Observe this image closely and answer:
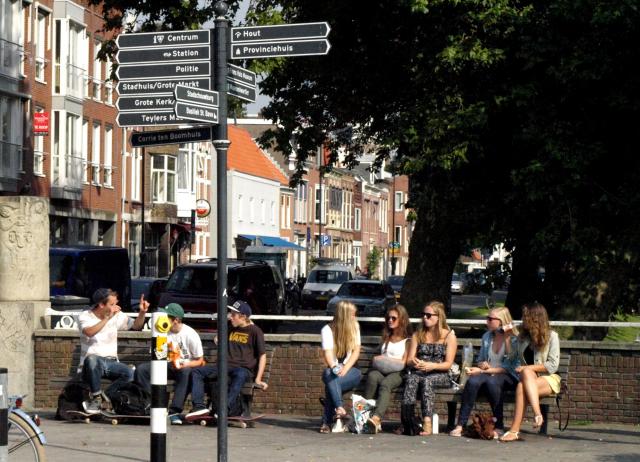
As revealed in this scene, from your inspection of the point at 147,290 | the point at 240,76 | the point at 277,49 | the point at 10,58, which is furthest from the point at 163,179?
the point at 277,49

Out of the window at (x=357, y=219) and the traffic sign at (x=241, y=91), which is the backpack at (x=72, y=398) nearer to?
the traffic sign at (x=241, y=91)

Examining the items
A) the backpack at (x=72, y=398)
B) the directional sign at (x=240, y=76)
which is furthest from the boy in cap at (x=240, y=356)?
the directional sign at (x=240, y=76)

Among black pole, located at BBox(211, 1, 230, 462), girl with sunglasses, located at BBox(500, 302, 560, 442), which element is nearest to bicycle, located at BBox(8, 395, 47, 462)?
black pole, located at BBox(211, 1, 230, 462)

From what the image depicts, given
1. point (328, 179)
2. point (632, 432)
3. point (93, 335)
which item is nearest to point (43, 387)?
point (93, 335)

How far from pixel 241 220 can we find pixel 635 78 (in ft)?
225

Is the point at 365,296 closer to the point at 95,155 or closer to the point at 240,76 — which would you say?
the point at 95,155

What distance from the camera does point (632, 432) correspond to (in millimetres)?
15312

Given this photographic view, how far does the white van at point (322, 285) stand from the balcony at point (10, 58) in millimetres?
15712

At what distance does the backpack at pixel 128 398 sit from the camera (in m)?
15.3

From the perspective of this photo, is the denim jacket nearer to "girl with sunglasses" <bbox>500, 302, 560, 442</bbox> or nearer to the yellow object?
"girl with sunglasses" <bbox>500, 302, 560, 442</bbox>

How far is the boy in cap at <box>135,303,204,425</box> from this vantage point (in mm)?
15398

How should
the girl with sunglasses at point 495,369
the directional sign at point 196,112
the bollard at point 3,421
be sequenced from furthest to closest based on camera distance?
1. the girl with sunglasses at point 495,369
2. the directional sign at point 196,112
3. the bollard at point 3,421

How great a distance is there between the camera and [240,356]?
616 inches

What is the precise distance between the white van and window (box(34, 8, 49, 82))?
13.9m
